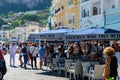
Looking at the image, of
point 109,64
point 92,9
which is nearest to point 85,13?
point 92,9

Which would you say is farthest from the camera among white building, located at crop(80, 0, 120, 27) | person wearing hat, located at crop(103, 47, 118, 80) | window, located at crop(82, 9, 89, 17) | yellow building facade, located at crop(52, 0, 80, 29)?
yellow building facade, located at crop(52, 0, 80, 29)

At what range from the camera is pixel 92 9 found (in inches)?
1861

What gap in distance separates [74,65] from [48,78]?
1674mm

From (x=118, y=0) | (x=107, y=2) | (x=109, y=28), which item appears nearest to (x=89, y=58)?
(x=109, y=28)

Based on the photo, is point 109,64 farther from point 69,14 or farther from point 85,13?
point 69,14

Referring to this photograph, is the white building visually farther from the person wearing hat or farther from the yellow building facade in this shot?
the person wearing hat

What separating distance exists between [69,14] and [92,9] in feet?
38.2

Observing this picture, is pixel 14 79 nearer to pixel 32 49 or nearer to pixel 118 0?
pixel 32 49

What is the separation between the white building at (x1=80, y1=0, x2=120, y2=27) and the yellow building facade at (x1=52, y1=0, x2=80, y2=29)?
251cm

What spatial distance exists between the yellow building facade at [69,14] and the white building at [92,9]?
2508mm

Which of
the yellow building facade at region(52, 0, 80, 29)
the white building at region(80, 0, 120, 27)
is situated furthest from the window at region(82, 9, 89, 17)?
the yellow building facade at region(52, 0, 80, 29)

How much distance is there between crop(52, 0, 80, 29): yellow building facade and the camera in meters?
53.7

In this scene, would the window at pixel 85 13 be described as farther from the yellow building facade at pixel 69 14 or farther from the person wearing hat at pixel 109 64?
the person wearing hat at pixel 109 64

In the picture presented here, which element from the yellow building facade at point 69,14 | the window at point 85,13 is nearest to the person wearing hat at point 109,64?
the window at point 85,13
